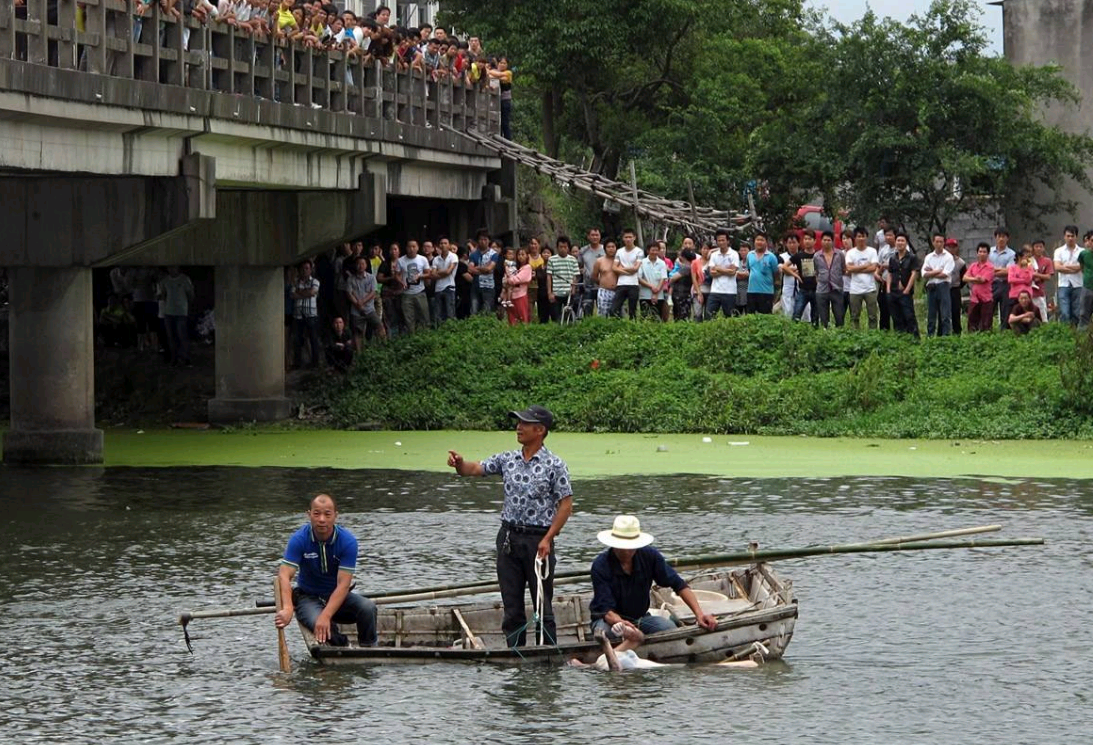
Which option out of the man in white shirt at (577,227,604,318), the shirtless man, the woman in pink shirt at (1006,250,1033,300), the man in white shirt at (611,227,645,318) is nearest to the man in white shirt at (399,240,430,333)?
the man in white shirt at (577,227,604,318)

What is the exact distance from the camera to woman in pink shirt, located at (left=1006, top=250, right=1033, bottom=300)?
106ft

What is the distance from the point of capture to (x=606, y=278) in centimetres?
3459

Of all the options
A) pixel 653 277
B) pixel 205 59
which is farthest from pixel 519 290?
pixel 205 59

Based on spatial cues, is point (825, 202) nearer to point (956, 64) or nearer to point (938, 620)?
point (956, 64)

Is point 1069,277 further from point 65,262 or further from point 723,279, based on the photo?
point 65,262

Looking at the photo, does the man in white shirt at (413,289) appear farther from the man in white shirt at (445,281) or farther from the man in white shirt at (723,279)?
the man in white shirt at (723,279)

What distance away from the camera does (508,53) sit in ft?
191

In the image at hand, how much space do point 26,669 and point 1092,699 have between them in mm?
7092

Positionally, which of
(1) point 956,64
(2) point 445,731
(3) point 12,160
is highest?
(1) point 956,64

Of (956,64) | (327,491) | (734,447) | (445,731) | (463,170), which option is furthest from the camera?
(956,64)

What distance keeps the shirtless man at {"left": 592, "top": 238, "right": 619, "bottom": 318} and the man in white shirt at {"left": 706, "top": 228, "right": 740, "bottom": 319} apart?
1585mm

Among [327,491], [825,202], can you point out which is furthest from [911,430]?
[825,202]

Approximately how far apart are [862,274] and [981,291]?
1979 mm

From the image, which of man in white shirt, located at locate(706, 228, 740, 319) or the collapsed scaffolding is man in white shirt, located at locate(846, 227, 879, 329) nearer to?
man in white shirt, located at locate(706, 228, 740, 319)
